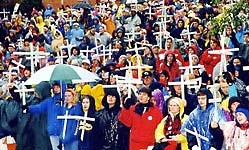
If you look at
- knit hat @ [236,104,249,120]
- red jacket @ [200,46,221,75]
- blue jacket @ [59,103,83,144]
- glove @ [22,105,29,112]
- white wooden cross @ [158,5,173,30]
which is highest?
white wooden cross @ [158,5,173,30]

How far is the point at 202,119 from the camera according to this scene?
39.1 ft

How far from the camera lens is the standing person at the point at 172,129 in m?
12.1

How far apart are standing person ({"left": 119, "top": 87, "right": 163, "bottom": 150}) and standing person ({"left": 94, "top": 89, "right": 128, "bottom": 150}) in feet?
0.82

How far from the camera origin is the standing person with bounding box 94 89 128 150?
13211mm

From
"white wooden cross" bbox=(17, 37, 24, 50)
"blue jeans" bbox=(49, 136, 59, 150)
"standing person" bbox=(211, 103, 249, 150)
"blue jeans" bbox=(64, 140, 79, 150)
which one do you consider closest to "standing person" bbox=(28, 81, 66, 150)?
"blue jeans" bbox=(49, 136, 59, 150)

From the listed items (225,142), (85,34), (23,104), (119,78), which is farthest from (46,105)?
(85,34)

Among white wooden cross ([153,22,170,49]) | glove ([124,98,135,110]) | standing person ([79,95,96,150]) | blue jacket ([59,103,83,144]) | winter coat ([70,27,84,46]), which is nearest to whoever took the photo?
glove ([124,98,135,110])

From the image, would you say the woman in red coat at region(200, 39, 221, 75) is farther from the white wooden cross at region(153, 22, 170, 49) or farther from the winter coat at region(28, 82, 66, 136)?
the winter coat at region(28, 82, 66, 136)

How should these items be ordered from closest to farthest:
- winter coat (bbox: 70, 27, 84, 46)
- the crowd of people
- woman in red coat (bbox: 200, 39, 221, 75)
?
the crowd of people → woman in red coat (bbox: 200, 39, 221, 75) → winter coat (bbox: 70, 27, 84, 46)

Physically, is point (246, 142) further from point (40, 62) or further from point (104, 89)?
point (40, 62)

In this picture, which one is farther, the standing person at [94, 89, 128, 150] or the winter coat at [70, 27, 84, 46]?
the winter coat at [70, 27, 84, 46]

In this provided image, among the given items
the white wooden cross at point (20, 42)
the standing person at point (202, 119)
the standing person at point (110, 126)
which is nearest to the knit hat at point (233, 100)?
the standing person at point (202, 119)

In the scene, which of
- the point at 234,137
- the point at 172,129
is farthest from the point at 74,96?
the point at 234,137

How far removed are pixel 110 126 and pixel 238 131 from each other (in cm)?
259
